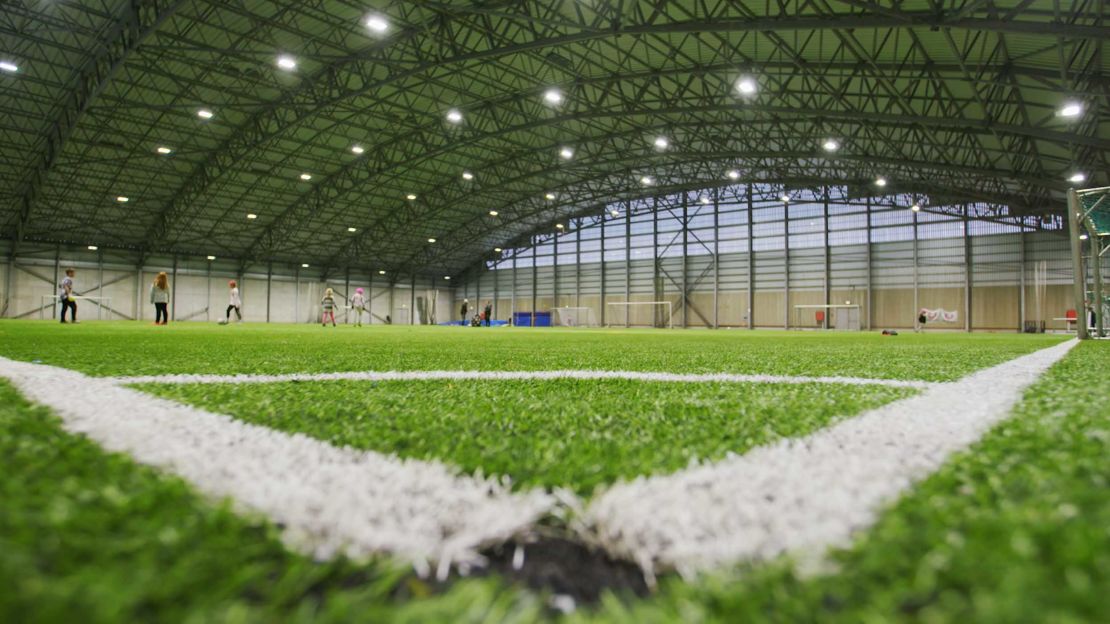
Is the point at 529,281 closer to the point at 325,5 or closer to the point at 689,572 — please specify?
the point at 325,5

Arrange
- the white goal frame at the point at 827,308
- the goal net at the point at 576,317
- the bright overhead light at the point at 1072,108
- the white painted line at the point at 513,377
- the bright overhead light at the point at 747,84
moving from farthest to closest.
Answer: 1. the goal net at the point at 576,317
2. the white goal frame at the point at 827,308
3. the bright overhead light at the point at 747,84
4. the bright overhead light at the point at 1072,108
5. the white painted line at the point at 513,377

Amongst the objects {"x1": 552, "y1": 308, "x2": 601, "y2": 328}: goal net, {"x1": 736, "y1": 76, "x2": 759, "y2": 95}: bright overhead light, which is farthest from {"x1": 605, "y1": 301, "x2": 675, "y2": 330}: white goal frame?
{"x1": 736, "y1": 76, "x2": 759, "y2": 95}: bright overhead light

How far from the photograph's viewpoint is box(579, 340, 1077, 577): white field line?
0.67m

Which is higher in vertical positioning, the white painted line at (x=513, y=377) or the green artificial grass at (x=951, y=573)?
the green artificial grass at (x=951, y=573)

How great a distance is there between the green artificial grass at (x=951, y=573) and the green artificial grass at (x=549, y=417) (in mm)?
397

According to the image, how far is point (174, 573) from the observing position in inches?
20.8

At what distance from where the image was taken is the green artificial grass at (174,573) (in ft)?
1.50

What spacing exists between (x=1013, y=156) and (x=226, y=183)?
121 feet

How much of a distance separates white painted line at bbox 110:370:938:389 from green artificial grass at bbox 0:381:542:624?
6.70ft

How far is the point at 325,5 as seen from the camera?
1820 centimetres

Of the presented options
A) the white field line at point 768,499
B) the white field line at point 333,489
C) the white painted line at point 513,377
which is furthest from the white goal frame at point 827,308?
the white field line at point 333,489

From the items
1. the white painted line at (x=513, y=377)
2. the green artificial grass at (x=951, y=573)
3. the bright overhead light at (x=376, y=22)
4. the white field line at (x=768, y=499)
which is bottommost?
the white painted line at (x=513, y=377)

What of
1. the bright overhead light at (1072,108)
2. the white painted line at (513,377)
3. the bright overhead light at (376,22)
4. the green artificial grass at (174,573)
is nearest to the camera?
the green artificial grass at (174,573)

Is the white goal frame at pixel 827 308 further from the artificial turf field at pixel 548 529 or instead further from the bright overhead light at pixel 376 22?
the artificial turf field at pixel 548 529
